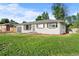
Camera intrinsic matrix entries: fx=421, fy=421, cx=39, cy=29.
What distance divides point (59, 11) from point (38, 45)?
48 cm

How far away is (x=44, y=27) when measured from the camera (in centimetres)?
507

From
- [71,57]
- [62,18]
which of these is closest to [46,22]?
[62,18]

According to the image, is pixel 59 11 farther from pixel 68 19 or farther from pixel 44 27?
pixel 44 27

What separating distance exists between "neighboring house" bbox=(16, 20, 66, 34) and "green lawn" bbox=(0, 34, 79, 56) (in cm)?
6

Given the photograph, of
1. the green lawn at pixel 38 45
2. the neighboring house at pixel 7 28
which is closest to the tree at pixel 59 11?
the green lawn at pixel 38 45

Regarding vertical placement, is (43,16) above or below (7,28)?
above

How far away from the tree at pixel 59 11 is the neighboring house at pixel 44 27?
6 centimetres

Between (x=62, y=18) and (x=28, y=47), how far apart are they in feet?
1.76

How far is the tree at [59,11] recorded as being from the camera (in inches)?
197

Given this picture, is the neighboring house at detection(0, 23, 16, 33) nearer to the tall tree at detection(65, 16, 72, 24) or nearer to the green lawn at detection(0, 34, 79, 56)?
the green lawn at detection(0, 34, 79, 56)

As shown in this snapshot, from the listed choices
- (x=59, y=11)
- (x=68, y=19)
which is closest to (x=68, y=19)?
(x=68, y=19)

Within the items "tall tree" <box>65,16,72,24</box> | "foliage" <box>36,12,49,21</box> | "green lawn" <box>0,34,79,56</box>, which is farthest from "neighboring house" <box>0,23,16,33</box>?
"tall tree" <box>65,16,72,24</box>

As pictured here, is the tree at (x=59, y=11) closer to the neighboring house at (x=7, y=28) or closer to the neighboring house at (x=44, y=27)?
the neighboring house at (x=44, y=27)

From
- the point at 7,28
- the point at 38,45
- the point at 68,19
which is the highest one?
the point at 68,19
